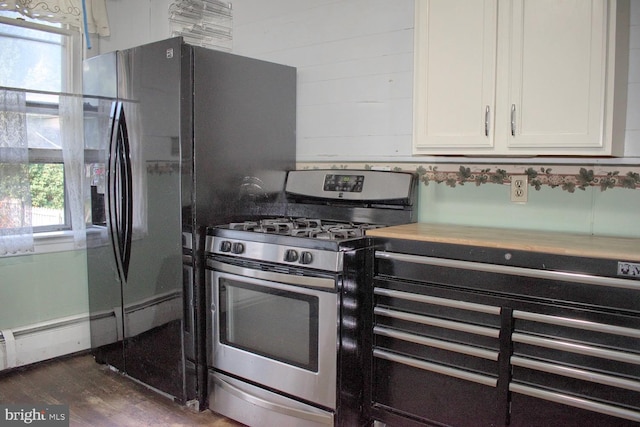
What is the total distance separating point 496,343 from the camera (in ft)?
6.53

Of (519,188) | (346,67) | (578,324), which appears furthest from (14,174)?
(578,324)

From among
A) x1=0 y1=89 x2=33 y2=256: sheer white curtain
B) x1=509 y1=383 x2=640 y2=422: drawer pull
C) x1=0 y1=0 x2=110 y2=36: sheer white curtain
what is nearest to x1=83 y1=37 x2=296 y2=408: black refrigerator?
x1=0 y1=89 x2=33 y2=256: sheer white curtain

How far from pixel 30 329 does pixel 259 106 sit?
1993 millimetres

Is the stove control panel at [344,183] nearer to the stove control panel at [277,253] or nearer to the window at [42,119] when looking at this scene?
the stove control panel at [277,253]

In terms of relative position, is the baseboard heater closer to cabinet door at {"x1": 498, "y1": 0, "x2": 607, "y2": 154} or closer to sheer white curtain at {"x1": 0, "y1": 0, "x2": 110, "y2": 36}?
sheer white curtain at {"x1": 0, "y1": 0, "x2": 110, "y2": 36}

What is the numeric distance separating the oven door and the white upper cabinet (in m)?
0.82

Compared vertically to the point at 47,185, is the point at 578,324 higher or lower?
lower

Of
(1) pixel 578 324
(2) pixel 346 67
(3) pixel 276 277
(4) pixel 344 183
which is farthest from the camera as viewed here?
(2) pixel 346 67

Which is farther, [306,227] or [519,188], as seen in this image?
[306,227]

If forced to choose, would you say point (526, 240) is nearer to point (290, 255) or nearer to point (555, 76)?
point (555, 76)

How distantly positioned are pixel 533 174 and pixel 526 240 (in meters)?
0.47

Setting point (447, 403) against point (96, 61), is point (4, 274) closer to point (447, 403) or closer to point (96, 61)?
point (96, 61)

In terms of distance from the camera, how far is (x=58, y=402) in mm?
2846

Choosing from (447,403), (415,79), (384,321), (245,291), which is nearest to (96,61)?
(245,291)
